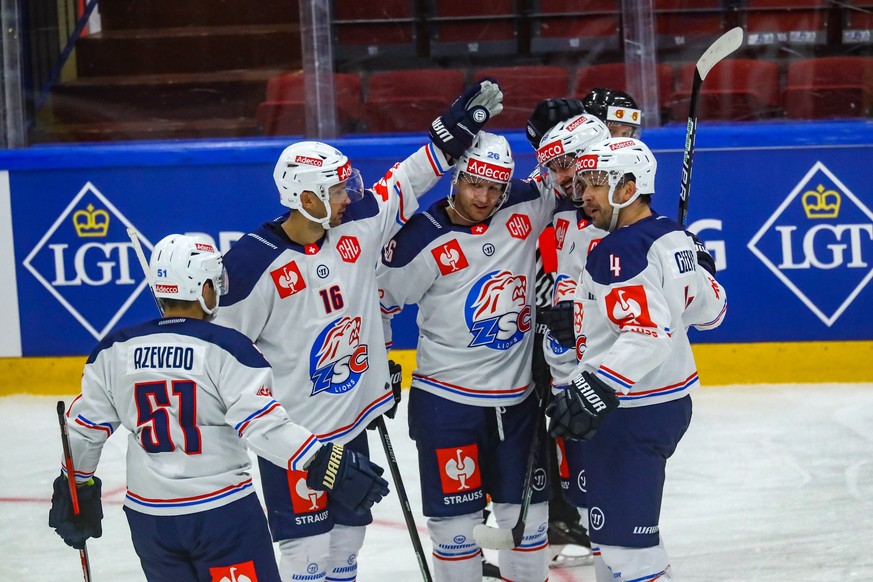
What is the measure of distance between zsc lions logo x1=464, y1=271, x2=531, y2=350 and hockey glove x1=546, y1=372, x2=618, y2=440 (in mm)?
536

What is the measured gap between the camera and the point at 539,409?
126 inches

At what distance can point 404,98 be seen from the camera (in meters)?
5.53

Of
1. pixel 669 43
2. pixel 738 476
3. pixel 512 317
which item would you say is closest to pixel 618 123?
pixel 512 317

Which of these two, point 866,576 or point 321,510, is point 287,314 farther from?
point 866,576

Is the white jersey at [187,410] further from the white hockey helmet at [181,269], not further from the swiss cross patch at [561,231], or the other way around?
the swiss cross patch at [561,231]

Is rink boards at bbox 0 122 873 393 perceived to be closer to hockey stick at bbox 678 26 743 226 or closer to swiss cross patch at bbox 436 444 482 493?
hockey stick at bbox 678 26 743 226

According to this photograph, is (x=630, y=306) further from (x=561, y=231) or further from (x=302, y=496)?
(x=302, y=496)

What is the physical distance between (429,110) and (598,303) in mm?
2997

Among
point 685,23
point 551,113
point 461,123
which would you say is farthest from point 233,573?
point 685,23

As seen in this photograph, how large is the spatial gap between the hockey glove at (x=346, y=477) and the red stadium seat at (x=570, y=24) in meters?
3.28

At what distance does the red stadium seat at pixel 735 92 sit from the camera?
540 cm

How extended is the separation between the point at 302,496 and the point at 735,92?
10.9 ft

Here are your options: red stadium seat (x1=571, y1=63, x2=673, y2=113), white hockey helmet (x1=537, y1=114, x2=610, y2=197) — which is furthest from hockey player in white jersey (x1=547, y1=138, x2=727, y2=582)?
red stadium seat (x1=571, y1=63, x2=673, y2=113)

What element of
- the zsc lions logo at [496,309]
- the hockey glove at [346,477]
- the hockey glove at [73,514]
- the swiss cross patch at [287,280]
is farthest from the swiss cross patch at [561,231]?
the hockey glove at [73,514]
